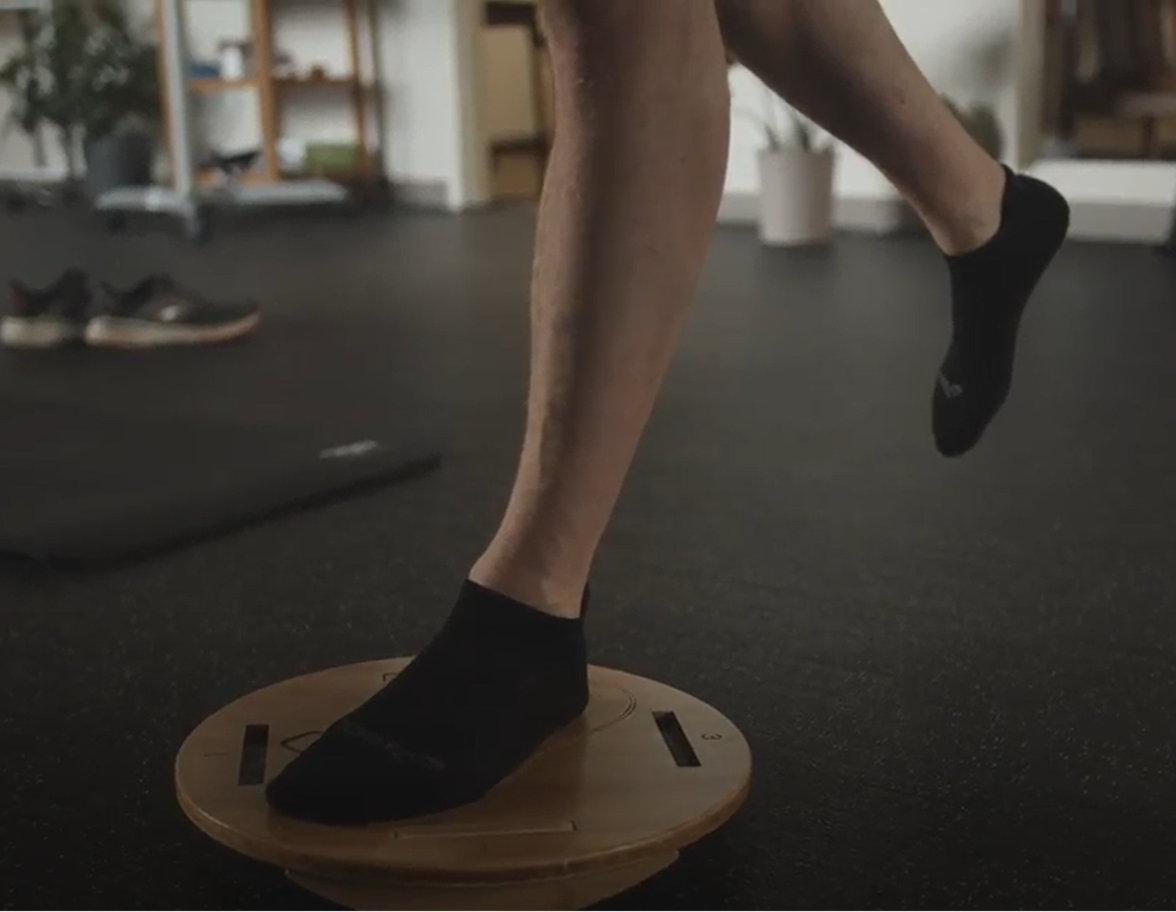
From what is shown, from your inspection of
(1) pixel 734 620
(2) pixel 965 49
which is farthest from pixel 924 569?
(2) pixel 965 49

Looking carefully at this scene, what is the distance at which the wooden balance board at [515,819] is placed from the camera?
63cm

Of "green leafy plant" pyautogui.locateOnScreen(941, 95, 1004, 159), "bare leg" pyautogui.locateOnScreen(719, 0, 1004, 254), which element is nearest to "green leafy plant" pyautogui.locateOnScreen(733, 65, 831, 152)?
"green leafy plant" pyautogui.locateOnScreen(941, 95, 1004, 159)

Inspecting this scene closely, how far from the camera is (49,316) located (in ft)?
7.86

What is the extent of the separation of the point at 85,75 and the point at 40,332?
299 centimetres

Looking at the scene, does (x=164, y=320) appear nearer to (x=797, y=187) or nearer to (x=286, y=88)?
(x=797, y=187)

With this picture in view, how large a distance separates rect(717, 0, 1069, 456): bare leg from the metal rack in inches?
127

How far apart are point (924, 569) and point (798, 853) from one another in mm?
504

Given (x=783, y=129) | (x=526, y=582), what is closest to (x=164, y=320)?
(x=526, y=582)

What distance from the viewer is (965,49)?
3732mm

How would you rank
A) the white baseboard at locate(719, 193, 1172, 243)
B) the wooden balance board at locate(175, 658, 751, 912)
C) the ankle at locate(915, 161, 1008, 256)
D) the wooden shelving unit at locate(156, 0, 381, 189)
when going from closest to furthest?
the wooden balance board at locate(175, 658, 751, 912) → the ankle at locate(915, 161, 1008, 256) → the white baseboard at locate(719, 193, 1172, 243) → the wooden shelving unit at locate(156, 0, 381, 189)

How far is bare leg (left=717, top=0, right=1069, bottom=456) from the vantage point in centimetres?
85

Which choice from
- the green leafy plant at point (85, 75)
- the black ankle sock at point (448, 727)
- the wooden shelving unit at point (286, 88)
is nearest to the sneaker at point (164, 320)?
the black ankle sock at point (448, 727)

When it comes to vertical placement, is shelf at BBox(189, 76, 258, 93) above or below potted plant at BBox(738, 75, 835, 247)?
above

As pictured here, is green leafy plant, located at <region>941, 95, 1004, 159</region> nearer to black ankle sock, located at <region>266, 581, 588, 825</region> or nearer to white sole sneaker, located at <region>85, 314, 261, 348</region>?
white sole sneaker, located at <region>85, 314, 261, 348</region>
